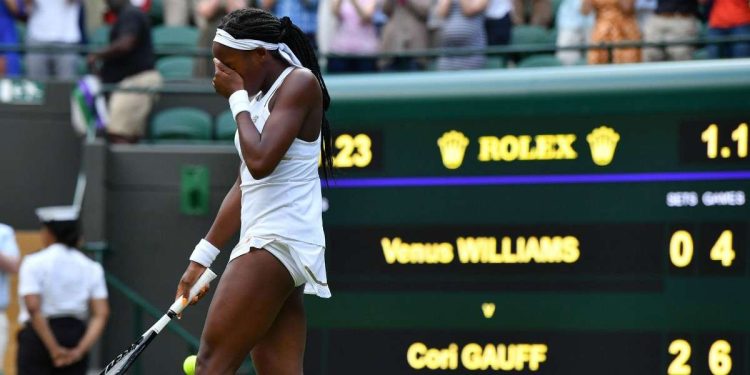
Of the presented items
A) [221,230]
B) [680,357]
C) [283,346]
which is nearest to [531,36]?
[680,357]

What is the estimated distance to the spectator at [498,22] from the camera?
38.8 ft

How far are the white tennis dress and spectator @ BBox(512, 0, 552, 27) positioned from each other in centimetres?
757

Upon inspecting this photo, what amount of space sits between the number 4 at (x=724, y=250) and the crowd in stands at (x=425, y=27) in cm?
190

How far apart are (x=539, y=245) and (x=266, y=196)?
291 centimetres

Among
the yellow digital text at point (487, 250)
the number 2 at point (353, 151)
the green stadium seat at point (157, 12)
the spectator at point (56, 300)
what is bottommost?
the spectator at point (56, 300)

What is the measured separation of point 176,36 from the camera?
14.3 meters

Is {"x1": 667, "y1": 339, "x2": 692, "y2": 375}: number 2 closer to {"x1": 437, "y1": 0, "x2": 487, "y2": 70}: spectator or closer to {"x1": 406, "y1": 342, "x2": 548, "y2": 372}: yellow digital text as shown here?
{"x1": 406, "y1": 342, "x2": 548, "y2": 372}: yellow digital text

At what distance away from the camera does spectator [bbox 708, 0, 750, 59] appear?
10.3 m

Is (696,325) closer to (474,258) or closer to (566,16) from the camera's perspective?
(474,258)

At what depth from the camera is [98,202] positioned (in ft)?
37.6

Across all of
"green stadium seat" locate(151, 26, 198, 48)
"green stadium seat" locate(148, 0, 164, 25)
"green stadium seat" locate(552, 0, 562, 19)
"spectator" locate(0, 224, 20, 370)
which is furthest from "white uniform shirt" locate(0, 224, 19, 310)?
"green stadium seat" locate(148, 0, 164, 25)

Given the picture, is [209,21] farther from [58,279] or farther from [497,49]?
[58,279]

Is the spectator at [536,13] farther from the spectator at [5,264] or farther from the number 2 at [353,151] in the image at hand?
the spectator at [5,264]

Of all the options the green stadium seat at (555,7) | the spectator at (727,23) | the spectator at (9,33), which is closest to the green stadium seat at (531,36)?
the green stadium seat at (555,7)
